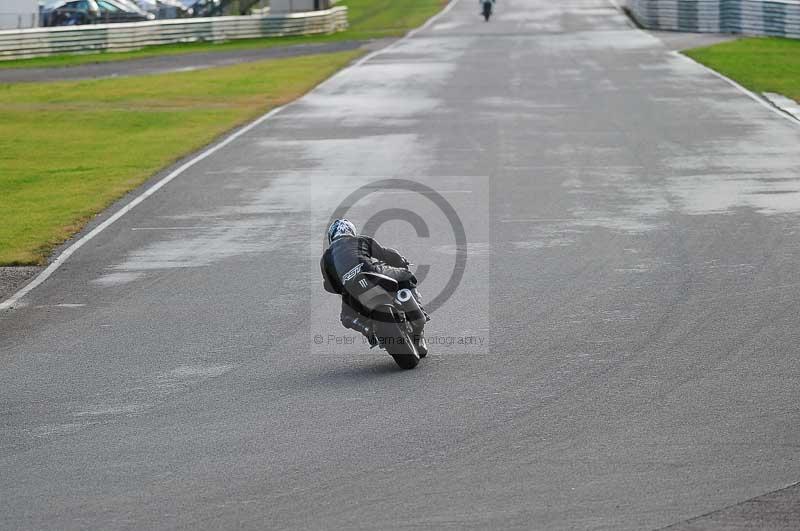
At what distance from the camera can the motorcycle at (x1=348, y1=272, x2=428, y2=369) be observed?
1010 cm

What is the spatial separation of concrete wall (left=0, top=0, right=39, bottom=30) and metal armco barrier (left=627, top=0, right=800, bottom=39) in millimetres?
25803

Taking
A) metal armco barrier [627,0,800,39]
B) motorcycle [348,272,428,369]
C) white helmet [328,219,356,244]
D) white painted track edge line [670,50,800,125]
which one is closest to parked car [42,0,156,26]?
metal armco barrier [627,0,800,39]

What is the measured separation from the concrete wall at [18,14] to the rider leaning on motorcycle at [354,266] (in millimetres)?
42809

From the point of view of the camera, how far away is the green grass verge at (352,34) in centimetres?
4659

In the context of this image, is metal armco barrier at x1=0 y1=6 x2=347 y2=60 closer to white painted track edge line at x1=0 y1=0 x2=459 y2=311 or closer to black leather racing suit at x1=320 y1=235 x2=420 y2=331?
white painted track edge line at x1=0 y1=0 x2=459 y2=311

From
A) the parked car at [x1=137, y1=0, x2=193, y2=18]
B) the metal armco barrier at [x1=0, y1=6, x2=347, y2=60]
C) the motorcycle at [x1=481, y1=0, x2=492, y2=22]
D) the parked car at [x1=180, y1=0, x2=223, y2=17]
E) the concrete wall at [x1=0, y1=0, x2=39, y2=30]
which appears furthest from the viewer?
the motorcycle at [x1=481, y1=0, x2=492, y2=22]

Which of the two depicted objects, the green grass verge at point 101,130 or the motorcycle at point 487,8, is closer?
the green grass verge at point 101,130

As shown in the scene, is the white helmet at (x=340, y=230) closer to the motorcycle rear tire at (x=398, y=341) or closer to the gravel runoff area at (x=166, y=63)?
the motorcycle rear tire at (x=398, y=341)

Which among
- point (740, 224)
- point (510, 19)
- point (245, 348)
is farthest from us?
point (510, 19)

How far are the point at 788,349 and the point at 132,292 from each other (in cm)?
645

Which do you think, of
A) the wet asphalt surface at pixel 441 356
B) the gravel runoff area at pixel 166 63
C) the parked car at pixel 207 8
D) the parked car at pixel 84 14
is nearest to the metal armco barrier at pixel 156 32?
the parked car at pixel 84 14

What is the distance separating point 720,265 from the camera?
45.2 ft

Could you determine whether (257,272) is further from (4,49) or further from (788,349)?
(4,49)

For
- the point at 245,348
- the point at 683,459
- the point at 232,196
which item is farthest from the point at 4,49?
the point at 683,459
